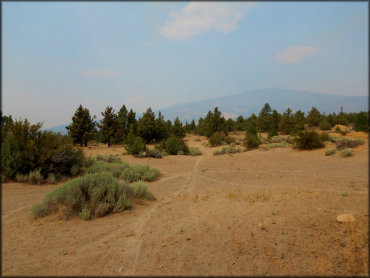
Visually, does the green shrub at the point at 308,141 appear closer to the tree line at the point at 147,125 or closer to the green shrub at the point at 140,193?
the tree line at the point at 147,125

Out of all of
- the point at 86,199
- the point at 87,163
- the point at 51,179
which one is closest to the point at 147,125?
the point at 87,163

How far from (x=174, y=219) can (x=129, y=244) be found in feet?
4.49

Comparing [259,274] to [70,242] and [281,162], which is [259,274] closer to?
[70,242]

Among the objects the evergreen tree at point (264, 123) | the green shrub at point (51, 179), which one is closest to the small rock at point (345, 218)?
the green shrub at point (51, 179)

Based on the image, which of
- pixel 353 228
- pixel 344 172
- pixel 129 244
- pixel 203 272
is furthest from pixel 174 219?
pixel 344 172

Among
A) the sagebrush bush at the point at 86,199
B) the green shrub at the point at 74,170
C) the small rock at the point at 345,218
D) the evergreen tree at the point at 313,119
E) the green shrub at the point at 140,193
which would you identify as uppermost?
the evergreen tree at the point at 313,119

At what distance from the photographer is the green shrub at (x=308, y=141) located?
497 inches

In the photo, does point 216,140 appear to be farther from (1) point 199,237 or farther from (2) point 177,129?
(1) point 199,237

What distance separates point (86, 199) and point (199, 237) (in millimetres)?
2796

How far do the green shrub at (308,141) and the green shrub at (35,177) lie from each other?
14.9 metres

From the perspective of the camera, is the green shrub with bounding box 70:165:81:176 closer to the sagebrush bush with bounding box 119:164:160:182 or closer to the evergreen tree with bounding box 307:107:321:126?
the sagebrush bush with bounding box 119:164:160:182

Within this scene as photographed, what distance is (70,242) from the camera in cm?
279

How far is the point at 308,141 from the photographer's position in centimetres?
1315

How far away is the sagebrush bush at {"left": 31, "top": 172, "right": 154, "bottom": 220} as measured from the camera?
3770 millimetres
